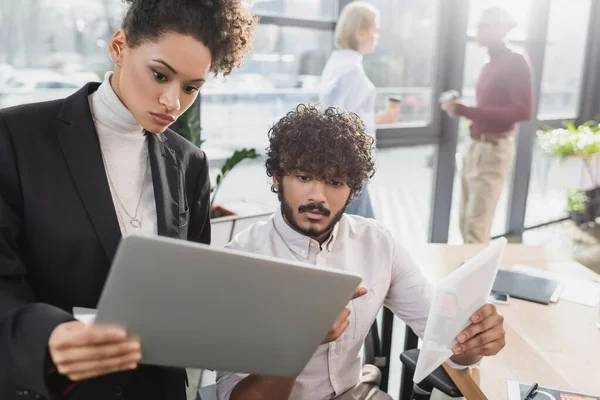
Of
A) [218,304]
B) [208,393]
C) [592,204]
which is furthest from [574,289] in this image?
[592,204]

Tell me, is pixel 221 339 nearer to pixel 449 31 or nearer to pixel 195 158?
pixel 195 158

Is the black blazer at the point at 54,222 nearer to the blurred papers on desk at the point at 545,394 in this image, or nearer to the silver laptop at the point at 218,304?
the silver laptop at the point at 218,304

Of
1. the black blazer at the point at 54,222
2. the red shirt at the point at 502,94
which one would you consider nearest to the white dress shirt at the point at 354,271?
the black blazer at the point at 54,222

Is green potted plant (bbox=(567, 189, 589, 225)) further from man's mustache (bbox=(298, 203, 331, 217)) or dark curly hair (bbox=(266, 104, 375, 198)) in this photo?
man's mustache (bbox=(298, 203, 331, 217))

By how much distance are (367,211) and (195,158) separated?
6.85 ft

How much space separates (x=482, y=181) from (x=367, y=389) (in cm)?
245

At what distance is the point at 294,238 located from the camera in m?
1.33

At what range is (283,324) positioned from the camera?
2.78 feet

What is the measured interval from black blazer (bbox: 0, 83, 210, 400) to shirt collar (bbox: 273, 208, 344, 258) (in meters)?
0.33

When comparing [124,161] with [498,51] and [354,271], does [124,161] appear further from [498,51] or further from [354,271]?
[498,51]

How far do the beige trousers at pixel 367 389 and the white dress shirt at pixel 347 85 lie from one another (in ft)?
5.81

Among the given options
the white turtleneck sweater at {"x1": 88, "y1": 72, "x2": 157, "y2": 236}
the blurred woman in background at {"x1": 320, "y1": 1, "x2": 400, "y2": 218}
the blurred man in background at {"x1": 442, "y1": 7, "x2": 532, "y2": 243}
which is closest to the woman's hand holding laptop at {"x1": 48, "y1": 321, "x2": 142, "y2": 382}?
the white turtleneck sweater at {"x1": 88, "y1": 72, "x2": 157, "y2": 236}

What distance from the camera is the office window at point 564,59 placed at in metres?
4.52

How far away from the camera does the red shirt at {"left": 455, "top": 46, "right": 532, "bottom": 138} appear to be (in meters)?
3.29
